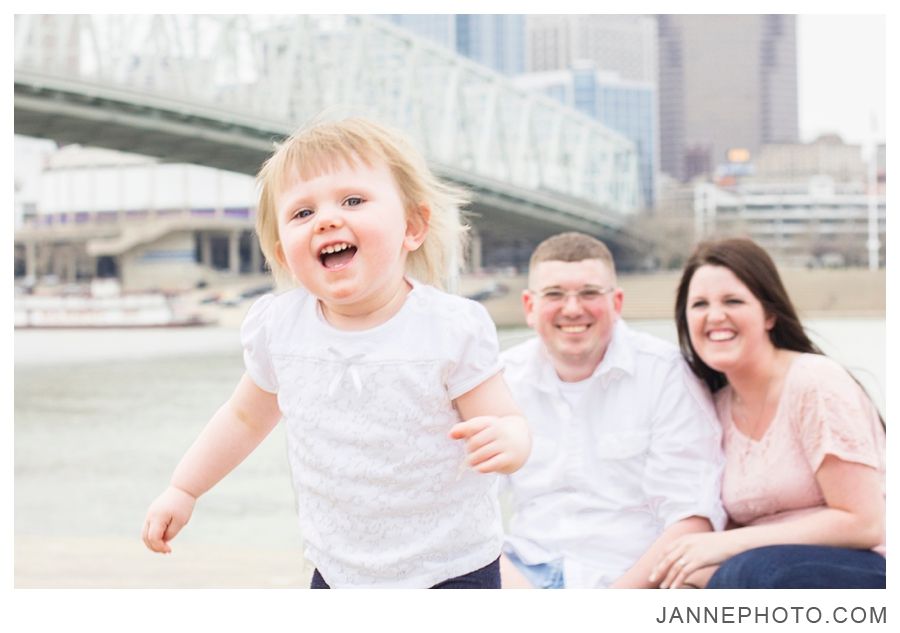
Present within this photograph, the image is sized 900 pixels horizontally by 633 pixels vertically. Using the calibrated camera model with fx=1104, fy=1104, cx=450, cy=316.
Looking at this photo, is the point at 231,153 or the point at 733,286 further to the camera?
the point at 231,153

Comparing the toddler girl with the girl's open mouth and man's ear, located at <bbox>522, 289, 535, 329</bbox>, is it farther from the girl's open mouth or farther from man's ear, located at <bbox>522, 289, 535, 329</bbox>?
man's ear, located at <bbox>522, 289, 535, 329</bbox>

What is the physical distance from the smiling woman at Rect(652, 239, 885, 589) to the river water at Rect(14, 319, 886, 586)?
0.15 m

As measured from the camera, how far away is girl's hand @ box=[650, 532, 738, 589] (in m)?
1.46

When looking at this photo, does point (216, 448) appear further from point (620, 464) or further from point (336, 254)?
point (620, 464)

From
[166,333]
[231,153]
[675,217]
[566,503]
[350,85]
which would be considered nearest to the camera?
[566,503]

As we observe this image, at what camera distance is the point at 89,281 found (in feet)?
59.4

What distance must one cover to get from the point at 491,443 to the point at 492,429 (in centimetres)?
1

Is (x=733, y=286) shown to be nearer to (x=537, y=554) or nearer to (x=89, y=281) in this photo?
(x=537, y=554)

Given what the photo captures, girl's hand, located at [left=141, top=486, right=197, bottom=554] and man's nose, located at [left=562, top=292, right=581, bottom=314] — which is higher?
man's nose, located at [left=562, top=292, right=581, bottom=314]

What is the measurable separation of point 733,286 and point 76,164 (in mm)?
18897

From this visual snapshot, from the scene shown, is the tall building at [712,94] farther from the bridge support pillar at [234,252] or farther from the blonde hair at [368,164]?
the blonde hair at [368,164]

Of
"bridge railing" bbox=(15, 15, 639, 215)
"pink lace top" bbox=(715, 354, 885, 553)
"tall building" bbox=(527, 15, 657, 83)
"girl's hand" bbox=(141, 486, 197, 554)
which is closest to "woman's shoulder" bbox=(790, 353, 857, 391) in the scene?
"pink lace top" bbox=(715, 354, 885, 553)

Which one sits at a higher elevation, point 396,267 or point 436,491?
point 396,267

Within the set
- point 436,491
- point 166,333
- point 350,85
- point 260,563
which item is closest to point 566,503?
point 436,491
